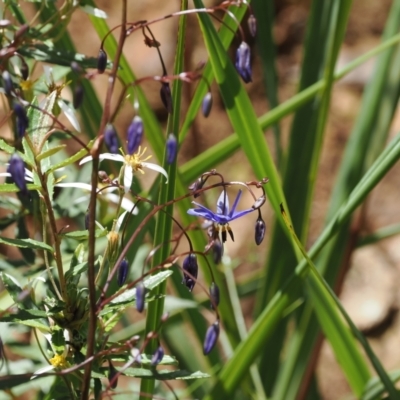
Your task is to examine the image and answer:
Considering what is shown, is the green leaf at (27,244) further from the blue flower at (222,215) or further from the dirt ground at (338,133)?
the dirt ground at (338,133)

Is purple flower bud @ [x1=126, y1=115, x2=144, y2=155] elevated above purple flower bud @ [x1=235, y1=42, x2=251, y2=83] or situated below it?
below

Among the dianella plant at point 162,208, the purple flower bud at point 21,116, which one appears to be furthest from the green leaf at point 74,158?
the purple flower bud at point 21,116

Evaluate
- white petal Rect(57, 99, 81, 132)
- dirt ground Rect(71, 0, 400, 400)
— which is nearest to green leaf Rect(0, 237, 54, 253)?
white petal Rect(57, 99, 81, 132)

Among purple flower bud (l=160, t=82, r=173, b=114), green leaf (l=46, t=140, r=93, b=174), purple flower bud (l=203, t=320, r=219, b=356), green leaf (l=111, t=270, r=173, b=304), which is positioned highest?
green leaf (l=46, t=140, r=93, b=174)

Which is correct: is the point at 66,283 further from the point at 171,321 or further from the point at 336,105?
the point at 336,105

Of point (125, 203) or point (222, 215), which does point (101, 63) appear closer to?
point (222, 215)

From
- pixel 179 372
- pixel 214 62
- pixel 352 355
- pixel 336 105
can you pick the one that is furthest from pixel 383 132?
pixel 336 105

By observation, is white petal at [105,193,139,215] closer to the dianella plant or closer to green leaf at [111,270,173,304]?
the dianella plant
